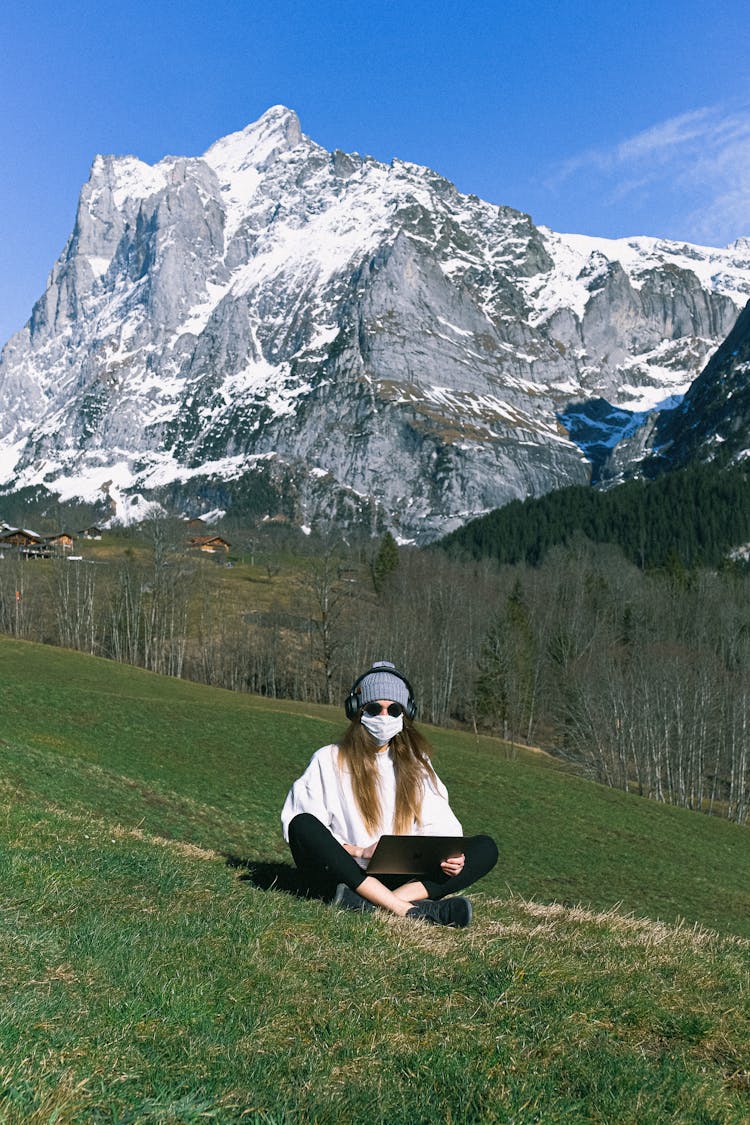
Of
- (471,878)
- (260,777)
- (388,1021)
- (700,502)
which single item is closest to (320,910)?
(471,878)

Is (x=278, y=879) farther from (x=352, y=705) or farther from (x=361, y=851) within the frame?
(x=352, y=705)

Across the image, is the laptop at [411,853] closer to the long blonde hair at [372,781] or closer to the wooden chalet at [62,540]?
the long blonde hair at [372,781]

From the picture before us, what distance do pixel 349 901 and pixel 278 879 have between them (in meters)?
2.46

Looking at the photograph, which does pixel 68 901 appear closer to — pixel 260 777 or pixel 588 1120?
pixel 588 1120

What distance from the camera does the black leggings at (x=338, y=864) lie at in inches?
359

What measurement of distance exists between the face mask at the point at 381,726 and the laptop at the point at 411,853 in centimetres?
106

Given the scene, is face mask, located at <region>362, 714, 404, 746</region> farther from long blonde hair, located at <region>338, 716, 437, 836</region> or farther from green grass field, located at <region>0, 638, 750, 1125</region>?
green grass field, located at <region>0, 638, 750, 1125</region>

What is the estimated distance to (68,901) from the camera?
27.2 ft

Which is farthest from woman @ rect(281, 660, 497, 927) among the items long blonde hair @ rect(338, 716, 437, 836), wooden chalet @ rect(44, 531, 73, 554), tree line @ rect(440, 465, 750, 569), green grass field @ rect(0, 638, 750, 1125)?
tree line @ rect(440, 465, 750, 569)

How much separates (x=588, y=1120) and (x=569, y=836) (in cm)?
3033

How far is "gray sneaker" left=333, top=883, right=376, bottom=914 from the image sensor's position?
8.95 m

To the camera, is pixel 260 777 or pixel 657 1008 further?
pixel 260 777

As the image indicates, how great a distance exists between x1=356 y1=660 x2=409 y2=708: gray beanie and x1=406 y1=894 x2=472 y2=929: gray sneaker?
6.80 feet

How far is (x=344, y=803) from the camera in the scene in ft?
31.4
